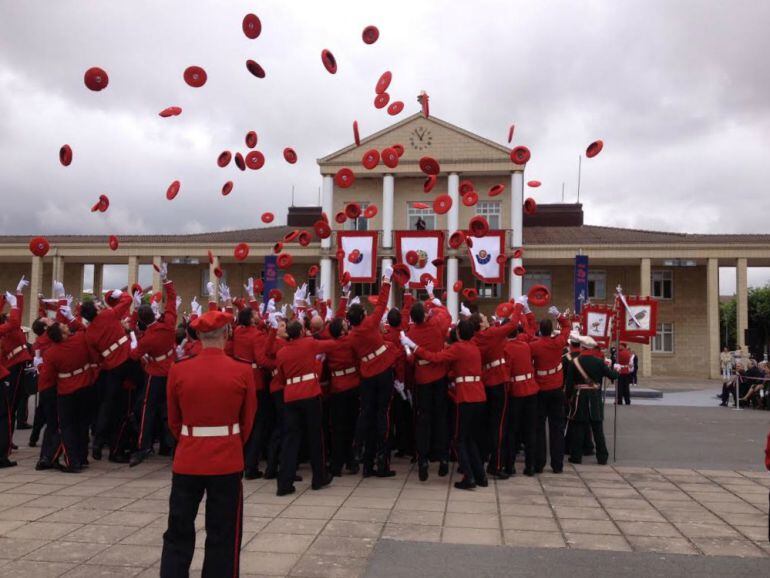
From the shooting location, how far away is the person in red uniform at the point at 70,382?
782 cm

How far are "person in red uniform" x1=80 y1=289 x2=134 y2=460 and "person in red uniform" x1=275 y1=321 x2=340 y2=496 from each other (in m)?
2.40

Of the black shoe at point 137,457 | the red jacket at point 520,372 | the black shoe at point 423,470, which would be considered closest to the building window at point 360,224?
the black shoe at point 137,457

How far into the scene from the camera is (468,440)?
7371 millimetres

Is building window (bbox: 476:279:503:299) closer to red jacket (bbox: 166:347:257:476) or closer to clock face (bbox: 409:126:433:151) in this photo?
clock face (bbox: 409:126:433:151)

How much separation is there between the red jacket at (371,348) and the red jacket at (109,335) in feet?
9.68

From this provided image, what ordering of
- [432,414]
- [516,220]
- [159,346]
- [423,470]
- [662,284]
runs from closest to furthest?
[423,470], [432,414], [159,346], [516,220], [662,284]

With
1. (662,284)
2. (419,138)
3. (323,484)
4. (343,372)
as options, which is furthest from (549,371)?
(662,284)

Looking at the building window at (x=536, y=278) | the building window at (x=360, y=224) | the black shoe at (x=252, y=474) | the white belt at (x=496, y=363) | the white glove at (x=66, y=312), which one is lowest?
the black shoe at (x=252, y=474)

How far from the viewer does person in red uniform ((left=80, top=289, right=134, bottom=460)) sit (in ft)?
26.2

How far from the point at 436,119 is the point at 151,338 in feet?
92.5

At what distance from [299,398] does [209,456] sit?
309cm

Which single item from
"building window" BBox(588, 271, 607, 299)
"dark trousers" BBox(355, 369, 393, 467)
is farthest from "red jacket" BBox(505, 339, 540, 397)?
"building window" BBox(588, 271, 607, 299)

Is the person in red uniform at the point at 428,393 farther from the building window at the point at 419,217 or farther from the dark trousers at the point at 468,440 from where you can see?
the building window at the point at 419,217

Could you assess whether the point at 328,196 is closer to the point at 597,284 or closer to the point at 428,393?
the point at 597,284
